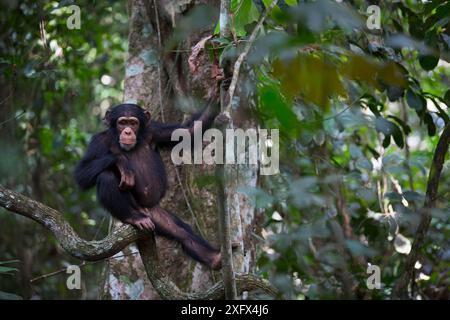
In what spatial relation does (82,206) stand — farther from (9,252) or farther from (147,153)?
(147,153)

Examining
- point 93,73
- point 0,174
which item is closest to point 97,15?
point 93,73

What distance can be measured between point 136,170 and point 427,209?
2.01 m

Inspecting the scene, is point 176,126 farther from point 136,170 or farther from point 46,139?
point 46,139

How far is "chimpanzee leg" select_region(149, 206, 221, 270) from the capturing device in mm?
4219

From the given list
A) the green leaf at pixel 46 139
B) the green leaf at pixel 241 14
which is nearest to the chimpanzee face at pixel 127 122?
the green leaf at pixel 241 14

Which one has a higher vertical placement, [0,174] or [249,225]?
[0,174]

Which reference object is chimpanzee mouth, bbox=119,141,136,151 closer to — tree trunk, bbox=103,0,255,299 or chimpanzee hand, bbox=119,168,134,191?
chimpanzee hand, bbox=119,168,134,191

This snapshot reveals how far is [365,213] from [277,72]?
4.56 meters

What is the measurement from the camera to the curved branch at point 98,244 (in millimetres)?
3334

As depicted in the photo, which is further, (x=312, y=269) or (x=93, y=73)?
(x=93, y=73)

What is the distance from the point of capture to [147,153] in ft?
14.4

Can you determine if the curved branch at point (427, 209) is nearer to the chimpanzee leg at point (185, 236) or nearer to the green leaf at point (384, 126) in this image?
the green leaf at point (384, 126)

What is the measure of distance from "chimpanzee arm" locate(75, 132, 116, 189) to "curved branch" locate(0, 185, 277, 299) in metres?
0.63
